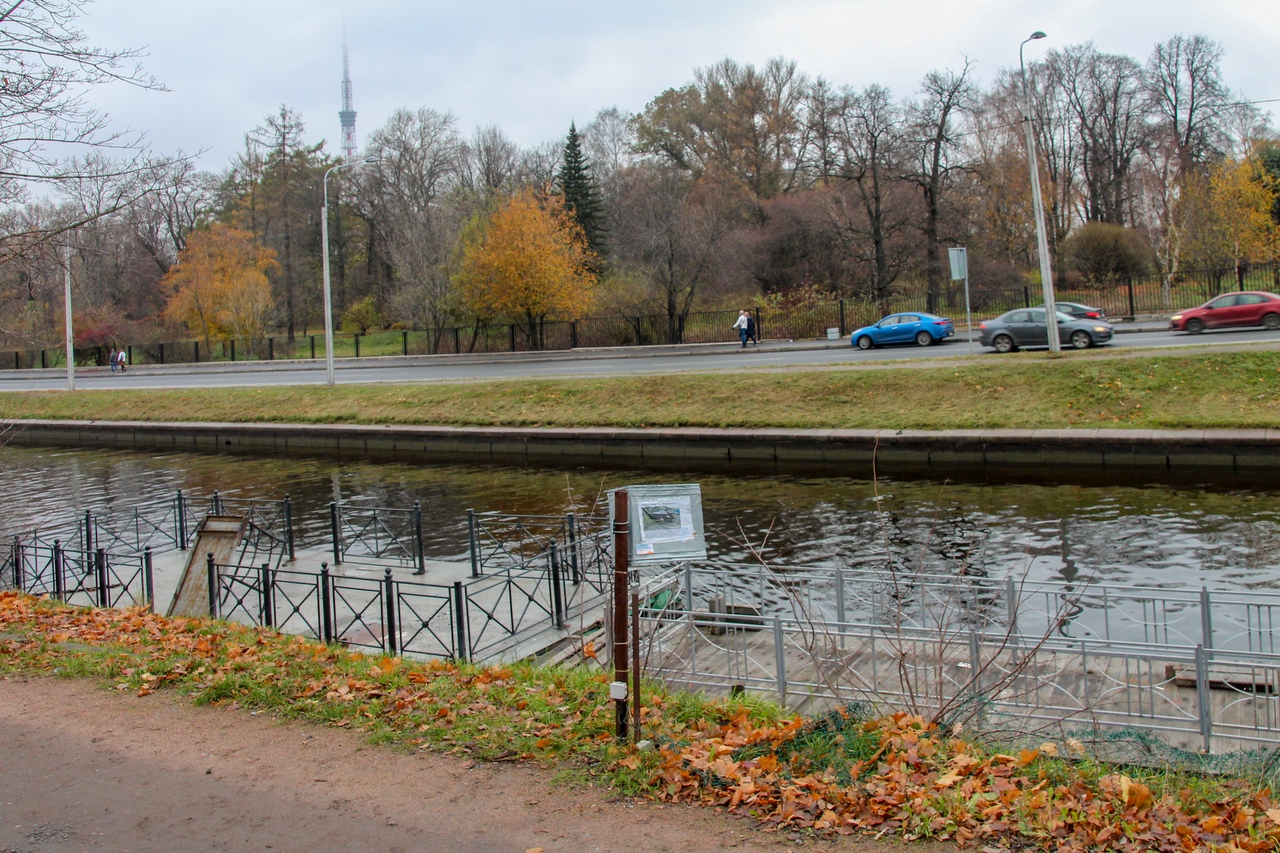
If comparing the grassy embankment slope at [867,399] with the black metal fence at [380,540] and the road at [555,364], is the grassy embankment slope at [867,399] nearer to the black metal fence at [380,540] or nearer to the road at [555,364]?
the road at [555,364]

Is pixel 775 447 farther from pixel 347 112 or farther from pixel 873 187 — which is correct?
pixel 347 112

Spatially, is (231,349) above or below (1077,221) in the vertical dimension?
below

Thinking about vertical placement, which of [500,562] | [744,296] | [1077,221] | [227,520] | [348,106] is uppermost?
[348,106]

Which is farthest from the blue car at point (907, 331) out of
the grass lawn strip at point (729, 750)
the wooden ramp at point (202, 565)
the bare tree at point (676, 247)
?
the grass lawn strip at point (729, 750)

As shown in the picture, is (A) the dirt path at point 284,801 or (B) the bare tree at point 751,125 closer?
(A) the dirt path at point 284,801

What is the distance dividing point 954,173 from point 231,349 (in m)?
44.9

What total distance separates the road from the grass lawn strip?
74.0 ft

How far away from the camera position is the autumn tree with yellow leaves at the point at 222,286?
61312 mm

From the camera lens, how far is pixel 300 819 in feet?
17.0

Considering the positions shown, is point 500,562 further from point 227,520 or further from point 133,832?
point 133,832

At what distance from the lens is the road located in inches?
1210

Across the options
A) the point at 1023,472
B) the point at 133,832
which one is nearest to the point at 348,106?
the point at 1023,472

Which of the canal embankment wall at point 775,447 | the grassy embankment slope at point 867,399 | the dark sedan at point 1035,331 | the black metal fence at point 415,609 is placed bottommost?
the black metal fence at point 415,609

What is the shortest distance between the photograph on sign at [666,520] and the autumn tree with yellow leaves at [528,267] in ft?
131
